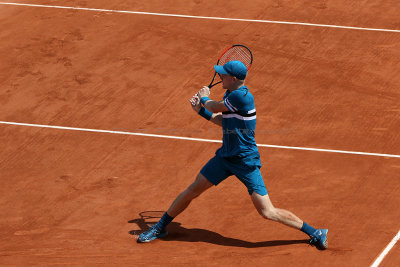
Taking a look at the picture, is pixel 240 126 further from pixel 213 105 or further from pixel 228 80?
pixel 228 80

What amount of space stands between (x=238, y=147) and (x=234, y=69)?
0.92m

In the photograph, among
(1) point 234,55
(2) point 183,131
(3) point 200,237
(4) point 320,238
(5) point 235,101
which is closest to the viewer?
(5) point 235,101

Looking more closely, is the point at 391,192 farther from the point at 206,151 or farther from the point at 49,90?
the point at 49,90

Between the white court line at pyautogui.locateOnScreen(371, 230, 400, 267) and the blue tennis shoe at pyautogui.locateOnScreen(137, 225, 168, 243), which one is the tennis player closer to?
the white court line at pyautogui.locateOnScreen(371, 230, 400, 267)

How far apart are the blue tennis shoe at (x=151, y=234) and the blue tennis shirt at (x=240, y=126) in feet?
4.43

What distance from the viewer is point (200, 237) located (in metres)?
9.38

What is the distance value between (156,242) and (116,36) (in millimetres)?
7041

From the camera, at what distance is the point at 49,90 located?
1342 centimetres

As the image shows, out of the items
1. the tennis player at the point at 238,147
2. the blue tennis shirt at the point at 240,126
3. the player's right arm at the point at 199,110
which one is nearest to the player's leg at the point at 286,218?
the tennis player at the point at 238,147

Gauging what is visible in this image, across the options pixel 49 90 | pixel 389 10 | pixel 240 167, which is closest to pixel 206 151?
pixel 240 167

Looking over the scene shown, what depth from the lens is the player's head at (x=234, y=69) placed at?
8.54 metres

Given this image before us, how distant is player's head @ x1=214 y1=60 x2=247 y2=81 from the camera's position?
854cm

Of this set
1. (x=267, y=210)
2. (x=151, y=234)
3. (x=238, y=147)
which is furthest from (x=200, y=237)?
(x=238, y=147)

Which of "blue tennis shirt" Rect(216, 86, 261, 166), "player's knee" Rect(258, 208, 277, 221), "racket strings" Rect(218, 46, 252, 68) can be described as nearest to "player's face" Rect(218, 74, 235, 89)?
"blue tennis shirt" Rect(216, 86, 261, 166)
